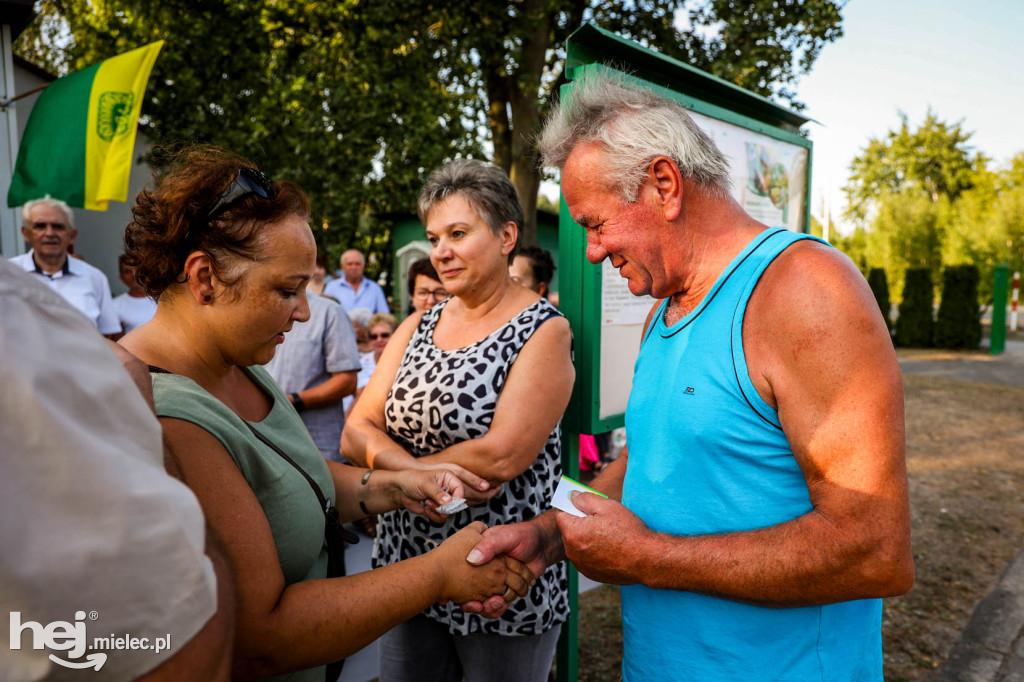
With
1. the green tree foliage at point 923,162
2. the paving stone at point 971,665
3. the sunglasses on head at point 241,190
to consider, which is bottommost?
the paving stone at point 971,665

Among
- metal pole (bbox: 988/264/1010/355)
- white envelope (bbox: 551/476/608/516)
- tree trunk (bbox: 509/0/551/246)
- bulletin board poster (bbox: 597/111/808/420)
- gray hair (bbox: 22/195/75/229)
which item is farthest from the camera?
metal pole (bbox: 988/264/1010/355)

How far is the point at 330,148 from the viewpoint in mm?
9242

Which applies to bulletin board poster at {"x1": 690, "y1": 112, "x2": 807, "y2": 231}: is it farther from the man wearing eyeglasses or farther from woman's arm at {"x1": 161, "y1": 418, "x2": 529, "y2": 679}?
the man wearing eyeglasses

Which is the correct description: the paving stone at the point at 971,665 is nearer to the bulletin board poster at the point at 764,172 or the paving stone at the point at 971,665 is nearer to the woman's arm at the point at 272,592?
the bulletin board poster at the point at 764,172

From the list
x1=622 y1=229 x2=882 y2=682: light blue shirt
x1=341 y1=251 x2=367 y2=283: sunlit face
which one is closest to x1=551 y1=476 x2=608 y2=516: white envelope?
x1=622 y1=229 x2=882 y2=682: light blue shirt

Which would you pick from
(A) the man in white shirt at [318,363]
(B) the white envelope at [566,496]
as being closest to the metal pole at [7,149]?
(A) the man in white shirt at [318,363]

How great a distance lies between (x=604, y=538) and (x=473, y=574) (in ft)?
1.11

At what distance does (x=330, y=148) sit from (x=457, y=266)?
770cm

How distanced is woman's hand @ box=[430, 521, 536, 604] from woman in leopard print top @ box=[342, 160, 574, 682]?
1.07ft

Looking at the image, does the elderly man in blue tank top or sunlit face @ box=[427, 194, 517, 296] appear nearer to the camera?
the elderly man in blue tank top

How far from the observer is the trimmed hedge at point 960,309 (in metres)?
17.6

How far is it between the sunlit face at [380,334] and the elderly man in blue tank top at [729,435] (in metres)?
3.87

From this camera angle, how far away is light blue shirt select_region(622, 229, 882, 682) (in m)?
1.35

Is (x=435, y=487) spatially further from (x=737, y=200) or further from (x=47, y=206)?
(x=47, y=206)
